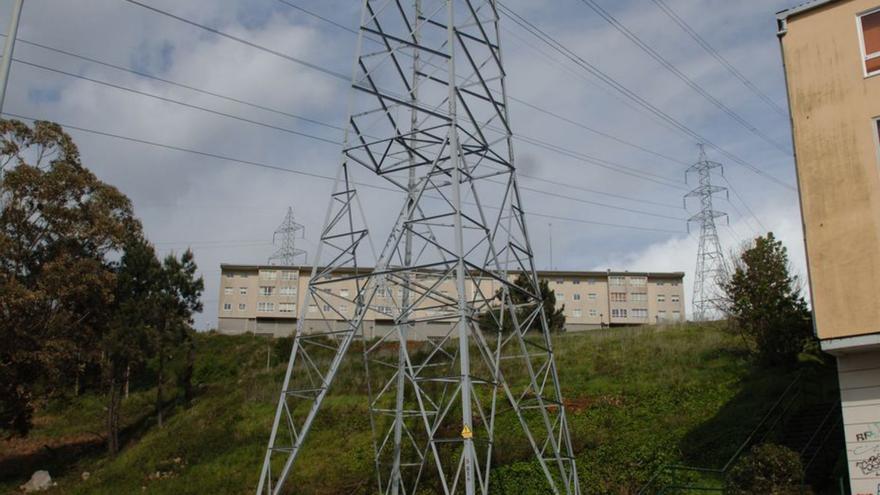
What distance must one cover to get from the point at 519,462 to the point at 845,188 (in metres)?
13.7

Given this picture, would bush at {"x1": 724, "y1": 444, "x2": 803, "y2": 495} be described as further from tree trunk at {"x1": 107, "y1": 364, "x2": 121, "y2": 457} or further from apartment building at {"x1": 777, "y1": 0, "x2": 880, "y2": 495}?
tree trunk at {"x1": 107, "y1": 364, "x2": 121, "y2": 457}

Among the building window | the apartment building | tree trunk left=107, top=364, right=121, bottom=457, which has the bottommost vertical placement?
tree trunk left=107, top=364, right=121, bottom=457

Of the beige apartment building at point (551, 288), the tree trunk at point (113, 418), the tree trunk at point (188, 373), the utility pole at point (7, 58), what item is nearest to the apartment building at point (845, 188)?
the utility pole at point (7, 58)

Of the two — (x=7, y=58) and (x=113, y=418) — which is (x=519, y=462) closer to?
(x=7, y=58)

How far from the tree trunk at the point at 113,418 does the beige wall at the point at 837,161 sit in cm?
3589

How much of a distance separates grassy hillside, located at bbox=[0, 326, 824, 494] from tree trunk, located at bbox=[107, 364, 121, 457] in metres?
0.78

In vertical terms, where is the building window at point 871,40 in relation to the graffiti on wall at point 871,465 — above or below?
above

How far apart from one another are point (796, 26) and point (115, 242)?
3455 cm

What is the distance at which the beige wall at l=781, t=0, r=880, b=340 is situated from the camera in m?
14.1

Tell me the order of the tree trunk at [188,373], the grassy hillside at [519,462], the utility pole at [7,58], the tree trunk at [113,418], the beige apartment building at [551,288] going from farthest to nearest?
the beige apartment building at [551,288]
the tree trunk at [188,373]
the tree trunk at [113,418]
the grassy hillside at [519,462]
the utility pole at [7,58]

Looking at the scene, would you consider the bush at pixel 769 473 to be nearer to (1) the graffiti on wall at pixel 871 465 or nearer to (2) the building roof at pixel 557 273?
(1) the graffiti on wall at pixel 871 465

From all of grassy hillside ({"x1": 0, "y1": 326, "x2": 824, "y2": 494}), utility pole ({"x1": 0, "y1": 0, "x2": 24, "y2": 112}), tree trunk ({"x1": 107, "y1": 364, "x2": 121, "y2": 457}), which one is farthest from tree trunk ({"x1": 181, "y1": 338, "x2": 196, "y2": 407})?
utility pole ({"x1": 0, "y1": 0, "x2": 24, "y2": 112})

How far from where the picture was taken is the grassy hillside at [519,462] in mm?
23281

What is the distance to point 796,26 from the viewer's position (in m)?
16.0
